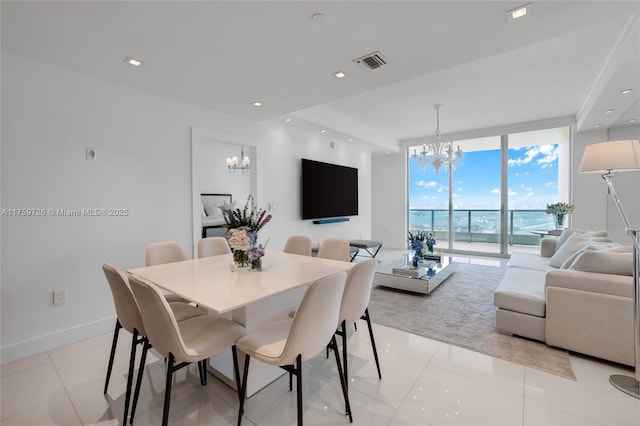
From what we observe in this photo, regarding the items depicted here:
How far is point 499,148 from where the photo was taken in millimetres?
6738

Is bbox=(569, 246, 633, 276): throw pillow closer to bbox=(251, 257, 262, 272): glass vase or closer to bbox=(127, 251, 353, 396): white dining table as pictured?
bbox=(127, 251, 353, 396): white dining table

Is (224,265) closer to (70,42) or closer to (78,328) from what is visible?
(78,328)

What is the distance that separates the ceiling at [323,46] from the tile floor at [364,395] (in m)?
2.53

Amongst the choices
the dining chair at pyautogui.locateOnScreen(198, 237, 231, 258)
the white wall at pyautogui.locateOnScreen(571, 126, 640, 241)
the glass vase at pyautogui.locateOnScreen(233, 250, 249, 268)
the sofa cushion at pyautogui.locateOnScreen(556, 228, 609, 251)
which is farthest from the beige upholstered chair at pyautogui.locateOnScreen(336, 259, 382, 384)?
the white wall at pyautogui.locateOnScreen(571, 126, 640, 241)

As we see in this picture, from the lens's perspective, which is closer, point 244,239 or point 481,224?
point 244,239

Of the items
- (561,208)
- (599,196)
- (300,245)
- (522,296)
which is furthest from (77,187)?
(599,196)

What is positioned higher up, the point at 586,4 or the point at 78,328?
the point at 586,4

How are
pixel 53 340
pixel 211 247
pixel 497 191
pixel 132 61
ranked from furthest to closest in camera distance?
pixel 497 191, pixel 211 247, pixel 53 340, pixel 132 61

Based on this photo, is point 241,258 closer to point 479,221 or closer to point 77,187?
point 77,187

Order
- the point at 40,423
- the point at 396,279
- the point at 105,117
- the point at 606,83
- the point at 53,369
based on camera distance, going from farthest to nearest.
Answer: the point at 396,279 < the point at 606,83 < the point at 105,117 < the point at 53,369 < the point at 40,423

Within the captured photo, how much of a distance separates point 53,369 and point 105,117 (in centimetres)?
229

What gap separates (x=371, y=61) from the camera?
2.60 meters

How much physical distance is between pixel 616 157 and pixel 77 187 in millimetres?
4486

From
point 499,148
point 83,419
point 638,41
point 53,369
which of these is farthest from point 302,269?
point 499,148
